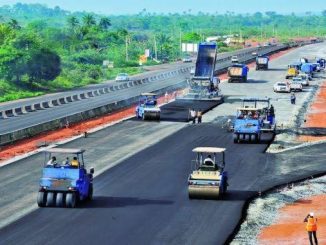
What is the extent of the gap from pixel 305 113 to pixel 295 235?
50910 millimetres

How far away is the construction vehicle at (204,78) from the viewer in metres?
94.1

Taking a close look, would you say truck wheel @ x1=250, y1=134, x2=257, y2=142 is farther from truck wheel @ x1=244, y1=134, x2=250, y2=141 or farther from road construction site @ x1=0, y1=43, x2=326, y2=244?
road construction site @ x1=0, y1=43, x2=326, y2=244

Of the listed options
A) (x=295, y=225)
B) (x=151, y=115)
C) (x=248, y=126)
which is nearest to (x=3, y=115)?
(x=151, y=115)

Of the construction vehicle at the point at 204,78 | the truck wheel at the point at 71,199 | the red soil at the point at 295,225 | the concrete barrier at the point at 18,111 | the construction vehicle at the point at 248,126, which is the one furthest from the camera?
the construction vehicle at the point at 204,78

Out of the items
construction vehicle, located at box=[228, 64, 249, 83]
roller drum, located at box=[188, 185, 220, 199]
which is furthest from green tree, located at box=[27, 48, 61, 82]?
roller drum, located at box=[188, 185, 220, 199]

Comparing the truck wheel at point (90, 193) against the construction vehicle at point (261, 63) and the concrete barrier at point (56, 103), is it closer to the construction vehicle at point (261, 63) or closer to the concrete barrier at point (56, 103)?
the concrete barrier at point (56, 103)

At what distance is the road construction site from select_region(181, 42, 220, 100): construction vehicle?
2057 cm

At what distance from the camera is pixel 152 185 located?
4284 centimetres

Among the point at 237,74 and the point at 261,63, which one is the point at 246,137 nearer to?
the point at 237,74

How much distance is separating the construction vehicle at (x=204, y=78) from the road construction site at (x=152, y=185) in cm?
2057

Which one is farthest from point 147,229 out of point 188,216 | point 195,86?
point 195,86

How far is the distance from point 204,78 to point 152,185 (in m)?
51.8

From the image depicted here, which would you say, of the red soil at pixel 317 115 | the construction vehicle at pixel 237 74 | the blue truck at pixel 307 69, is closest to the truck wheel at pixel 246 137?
the red soil at pixel 317 115

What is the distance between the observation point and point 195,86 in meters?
94.8
